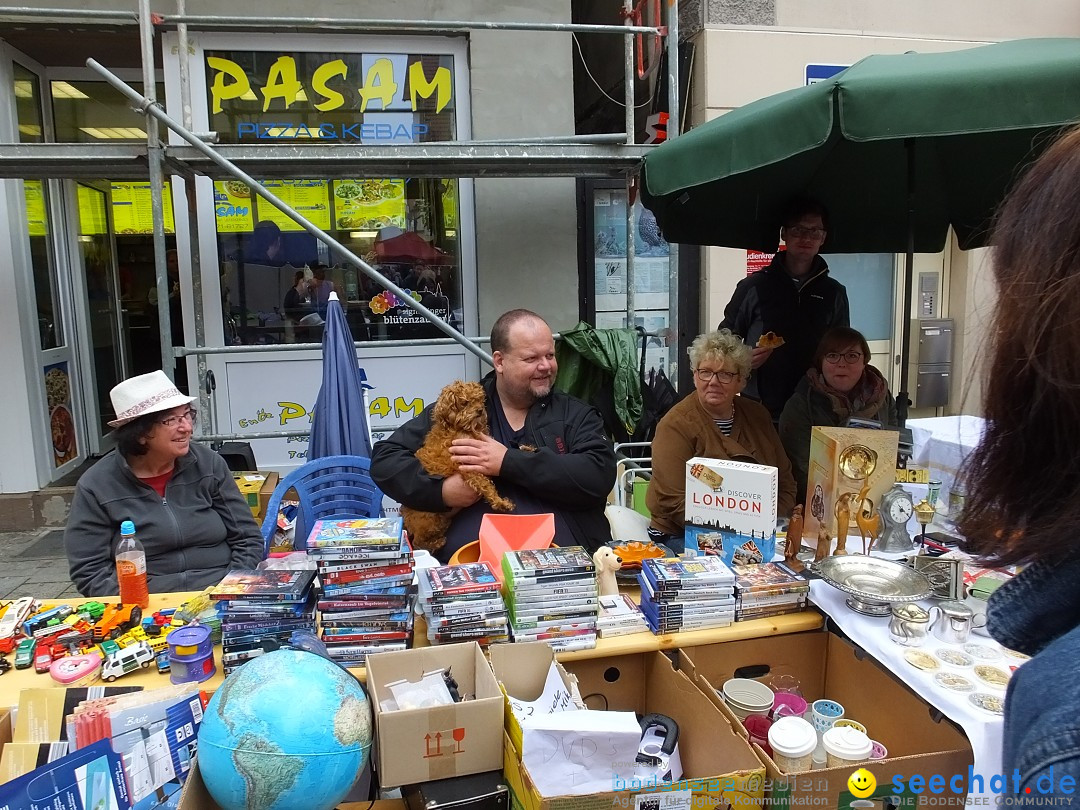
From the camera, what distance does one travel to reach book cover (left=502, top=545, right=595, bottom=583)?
6.55ft

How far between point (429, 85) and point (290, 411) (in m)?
2.87

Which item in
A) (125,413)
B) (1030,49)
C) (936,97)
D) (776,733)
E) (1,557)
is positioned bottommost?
(1,557)

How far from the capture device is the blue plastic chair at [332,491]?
3607 millimetres

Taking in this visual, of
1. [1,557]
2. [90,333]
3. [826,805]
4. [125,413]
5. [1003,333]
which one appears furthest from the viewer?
[90,333]

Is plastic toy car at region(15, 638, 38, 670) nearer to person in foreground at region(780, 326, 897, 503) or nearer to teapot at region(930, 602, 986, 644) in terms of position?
teapot at region(930, 602, 986, 644)

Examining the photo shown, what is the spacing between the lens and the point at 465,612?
1980 millimetres

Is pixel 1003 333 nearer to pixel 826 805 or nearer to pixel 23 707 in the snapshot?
pixel 826 805

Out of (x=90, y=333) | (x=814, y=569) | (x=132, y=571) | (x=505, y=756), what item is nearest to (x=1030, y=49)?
(x=814, y=569)

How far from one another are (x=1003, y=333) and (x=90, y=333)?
7672mm

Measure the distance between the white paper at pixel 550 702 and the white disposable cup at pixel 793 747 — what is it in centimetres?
49

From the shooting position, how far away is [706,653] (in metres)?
2.12

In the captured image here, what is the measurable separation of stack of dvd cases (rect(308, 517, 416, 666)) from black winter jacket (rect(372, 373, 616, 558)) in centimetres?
83

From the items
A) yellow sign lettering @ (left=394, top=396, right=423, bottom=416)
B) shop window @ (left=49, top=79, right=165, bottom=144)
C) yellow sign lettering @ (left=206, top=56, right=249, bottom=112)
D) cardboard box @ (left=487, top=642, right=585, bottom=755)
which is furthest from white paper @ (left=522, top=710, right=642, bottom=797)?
shop window @ (left=49, top=79, right=165, bottom=144)

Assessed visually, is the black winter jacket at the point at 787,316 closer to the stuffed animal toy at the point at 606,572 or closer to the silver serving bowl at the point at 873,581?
the silver serving bowl at the point at 873,581
